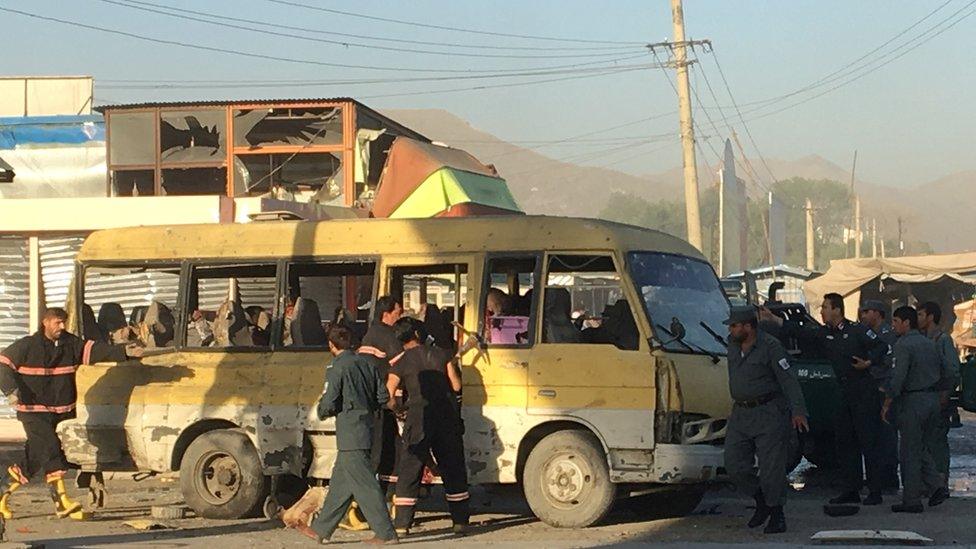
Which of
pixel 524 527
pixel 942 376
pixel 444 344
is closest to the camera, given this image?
pixel 524 527

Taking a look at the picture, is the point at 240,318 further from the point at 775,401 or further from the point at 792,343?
the point at 792,343

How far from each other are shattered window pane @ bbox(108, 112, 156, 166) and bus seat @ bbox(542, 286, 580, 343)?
1874 cm

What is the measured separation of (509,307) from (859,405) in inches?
137

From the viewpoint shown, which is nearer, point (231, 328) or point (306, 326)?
point (306, 326)

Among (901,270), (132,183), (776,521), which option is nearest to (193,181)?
(132,183)

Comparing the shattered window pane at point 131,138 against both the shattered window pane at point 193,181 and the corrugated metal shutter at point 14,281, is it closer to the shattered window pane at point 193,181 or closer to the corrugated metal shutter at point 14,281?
the shattered window pane at point 193,181

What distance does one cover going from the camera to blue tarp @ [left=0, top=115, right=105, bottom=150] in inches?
1211

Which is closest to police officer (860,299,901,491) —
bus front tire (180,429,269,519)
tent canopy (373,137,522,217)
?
bus front tire (180,429,269,519)

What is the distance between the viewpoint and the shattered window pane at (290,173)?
1118 inches

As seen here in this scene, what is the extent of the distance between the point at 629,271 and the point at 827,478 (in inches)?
203

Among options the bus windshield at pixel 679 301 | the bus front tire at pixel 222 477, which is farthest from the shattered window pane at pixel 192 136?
the bus windshield at pixel 679 301

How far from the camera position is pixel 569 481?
11.6 m

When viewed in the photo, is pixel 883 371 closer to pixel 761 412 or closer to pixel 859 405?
pixel 859 405

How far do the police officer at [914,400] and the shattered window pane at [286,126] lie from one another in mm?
17597
